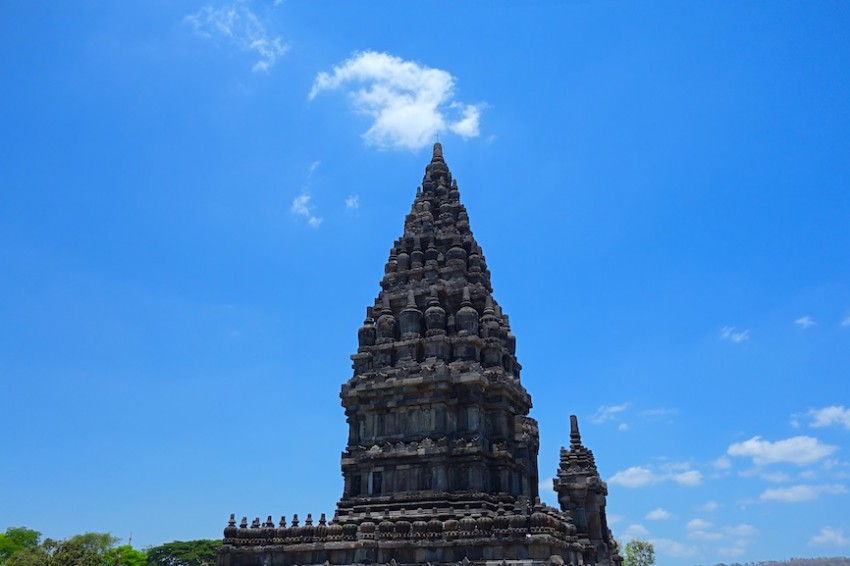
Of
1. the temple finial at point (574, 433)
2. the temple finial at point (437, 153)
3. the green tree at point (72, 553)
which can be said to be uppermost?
the temple finial at point (437, 153)

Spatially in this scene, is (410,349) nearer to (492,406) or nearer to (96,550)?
(492,406)

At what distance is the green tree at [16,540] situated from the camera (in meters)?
64.9

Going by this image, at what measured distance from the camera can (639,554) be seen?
69062mm

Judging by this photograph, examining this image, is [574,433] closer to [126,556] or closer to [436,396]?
[436,396]

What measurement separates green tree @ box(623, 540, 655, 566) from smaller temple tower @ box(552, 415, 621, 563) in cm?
4135

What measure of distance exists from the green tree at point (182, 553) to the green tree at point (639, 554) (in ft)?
146

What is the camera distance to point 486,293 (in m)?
34.0

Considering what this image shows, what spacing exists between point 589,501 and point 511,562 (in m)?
9.65

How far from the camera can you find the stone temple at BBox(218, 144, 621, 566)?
82.2 ft

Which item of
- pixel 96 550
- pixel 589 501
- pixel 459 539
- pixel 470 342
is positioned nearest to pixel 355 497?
pixel 459 539

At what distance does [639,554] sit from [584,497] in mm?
44660

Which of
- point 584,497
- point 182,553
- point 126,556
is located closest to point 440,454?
point 584,497

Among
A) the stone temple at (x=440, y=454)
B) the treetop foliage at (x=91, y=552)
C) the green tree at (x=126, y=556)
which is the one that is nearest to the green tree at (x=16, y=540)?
the treetop foliage at (x=91, y=552)

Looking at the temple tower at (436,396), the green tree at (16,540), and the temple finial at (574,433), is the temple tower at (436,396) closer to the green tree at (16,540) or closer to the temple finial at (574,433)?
the temple finial at (574,433)
